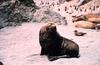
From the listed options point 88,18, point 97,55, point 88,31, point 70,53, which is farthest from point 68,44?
point 88,18

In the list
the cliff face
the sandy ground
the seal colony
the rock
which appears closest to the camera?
the sandy ground

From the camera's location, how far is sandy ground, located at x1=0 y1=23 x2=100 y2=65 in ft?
22.7

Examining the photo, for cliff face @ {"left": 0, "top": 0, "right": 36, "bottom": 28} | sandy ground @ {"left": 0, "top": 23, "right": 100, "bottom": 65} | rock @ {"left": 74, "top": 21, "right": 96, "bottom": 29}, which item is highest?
cliff face @ {"left": 0, "top": 0, "right": 36, "bottom": 28}

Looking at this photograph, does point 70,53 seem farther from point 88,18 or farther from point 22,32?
point 88,18

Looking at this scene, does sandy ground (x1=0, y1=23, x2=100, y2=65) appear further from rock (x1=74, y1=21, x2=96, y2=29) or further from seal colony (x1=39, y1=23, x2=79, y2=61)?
rock (x1=74, y1=21, x2=96, y2=29)

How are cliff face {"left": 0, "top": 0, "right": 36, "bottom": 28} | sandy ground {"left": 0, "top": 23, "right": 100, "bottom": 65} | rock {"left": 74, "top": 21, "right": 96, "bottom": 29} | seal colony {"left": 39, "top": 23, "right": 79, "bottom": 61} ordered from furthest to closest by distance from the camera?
cliff face {"left": 0, "top": 0, "right": 36, "bottom": 28}
rock {"left": 74, "top": 21, "right": 96, "bottom": 29}
seal colony {"left": 39, "top": 23, "right": 79, "bottom": 61}
sandy ground {"left": 0, "top": 23, "right": 100, "bottom": 65}

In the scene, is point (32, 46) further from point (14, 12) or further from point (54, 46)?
point (14, 12)

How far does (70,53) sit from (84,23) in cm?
378

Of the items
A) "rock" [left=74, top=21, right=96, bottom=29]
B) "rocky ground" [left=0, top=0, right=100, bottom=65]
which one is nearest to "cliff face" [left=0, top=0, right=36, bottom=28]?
"rocky ground" [left=0, top=0, right=100, bottom=65]

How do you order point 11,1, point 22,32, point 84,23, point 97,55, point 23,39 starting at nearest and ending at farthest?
point 97,55 < point 23,39 < point 22,32 < point 84,23 < point 11,1

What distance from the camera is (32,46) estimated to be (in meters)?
8.15

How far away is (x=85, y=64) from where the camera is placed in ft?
21.6

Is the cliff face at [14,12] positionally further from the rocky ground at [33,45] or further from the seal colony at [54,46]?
the seal colony at [54,46]

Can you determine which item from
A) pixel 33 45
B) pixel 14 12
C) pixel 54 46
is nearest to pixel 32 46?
pixel 33 45
